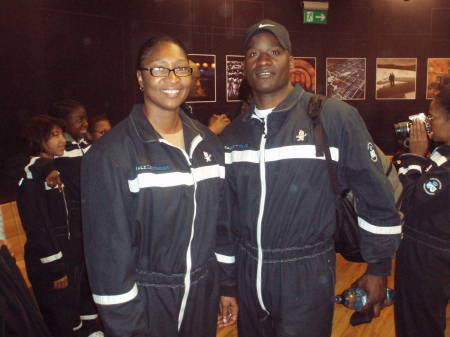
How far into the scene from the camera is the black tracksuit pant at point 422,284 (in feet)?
8.30

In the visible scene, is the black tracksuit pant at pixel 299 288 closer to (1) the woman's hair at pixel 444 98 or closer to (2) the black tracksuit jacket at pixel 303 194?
(2) the black tracksuit jacket at pixel 303 194

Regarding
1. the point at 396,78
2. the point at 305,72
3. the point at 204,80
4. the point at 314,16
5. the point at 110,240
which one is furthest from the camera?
the point at 396,78

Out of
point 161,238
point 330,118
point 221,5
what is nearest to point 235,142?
point 330,118

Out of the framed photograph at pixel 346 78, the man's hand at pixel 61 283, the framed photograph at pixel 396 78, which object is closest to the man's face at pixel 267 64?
the man's hand at pixel 61 283

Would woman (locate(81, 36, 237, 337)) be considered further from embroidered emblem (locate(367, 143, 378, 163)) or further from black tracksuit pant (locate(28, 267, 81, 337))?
black tracksuit pant (locate(28, 267, 81, 337))

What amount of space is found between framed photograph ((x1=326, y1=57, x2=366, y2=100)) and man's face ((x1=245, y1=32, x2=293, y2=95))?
5.84m

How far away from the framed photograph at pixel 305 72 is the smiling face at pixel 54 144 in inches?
202

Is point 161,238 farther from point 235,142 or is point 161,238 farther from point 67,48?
point 67,48

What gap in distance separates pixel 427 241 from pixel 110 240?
6.67ft

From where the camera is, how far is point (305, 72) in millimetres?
7477

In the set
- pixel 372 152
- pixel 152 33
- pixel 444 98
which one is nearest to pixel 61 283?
pixel 372 152

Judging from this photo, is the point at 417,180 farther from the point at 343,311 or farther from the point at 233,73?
the point at 233,73

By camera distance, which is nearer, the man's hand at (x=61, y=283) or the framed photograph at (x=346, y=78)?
the man's hand at (x=61, y=283)

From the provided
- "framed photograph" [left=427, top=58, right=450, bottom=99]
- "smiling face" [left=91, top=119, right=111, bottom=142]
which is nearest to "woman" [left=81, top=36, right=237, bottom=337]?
"smiling face" [left=91, top=119, right=111, bottom=142]
